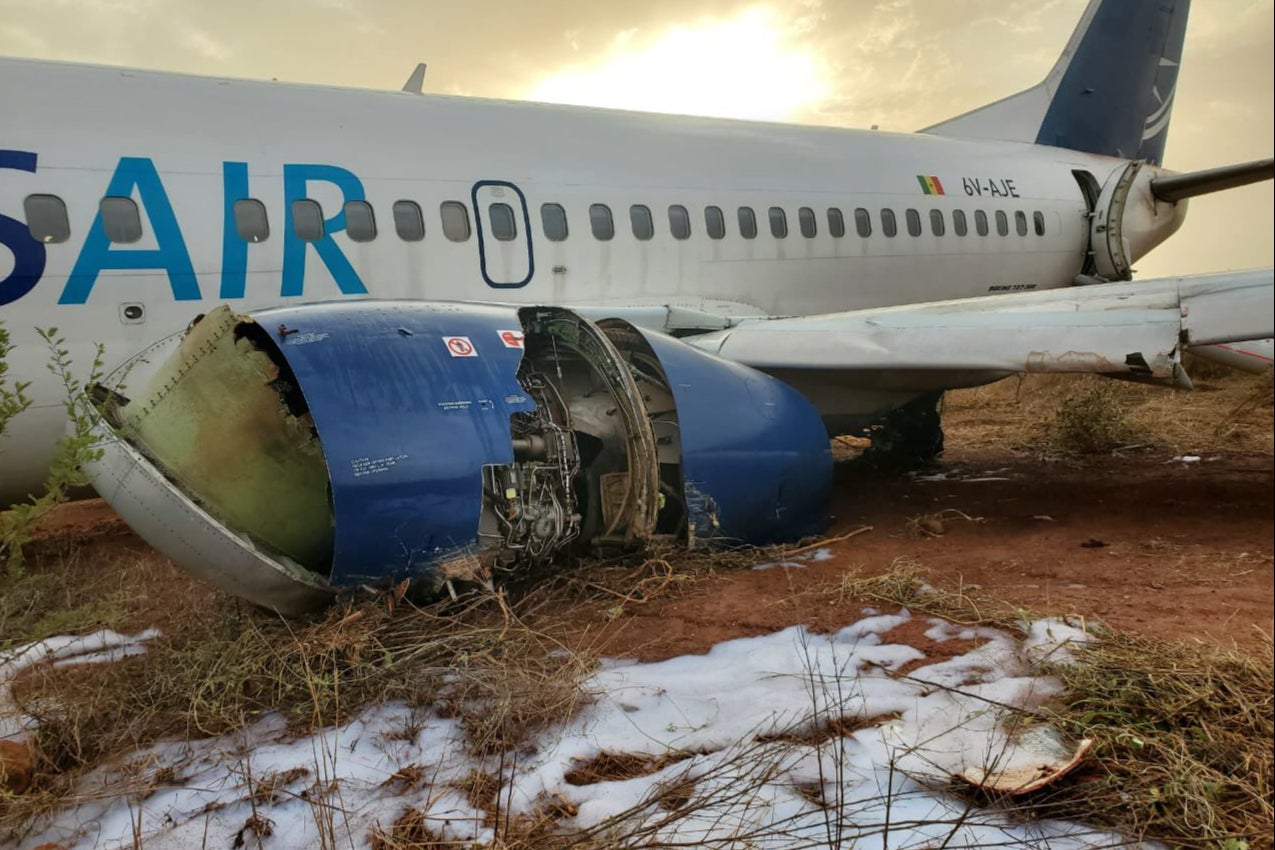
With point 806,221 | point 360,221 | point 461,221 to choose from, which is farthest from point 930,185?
point 360,221

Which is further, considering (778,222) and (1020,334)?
(778,222)

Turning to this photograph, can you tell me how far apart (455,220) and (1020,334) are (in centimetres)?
433

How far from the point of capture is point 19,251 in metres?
5.42

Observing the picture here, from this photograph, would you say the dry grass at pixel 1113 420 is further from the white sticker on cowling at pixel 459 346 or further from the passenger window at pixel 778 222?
the white sticker on cowling at pixel 459 346

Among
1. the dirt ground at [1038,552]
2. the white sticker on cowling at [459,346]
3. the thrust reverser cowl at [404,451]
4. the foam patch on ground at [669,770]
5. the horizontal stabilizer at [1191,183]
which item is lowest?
the dirt ground at [1038,552]

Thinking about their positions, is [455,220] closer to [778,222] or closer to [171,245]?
[171,245]

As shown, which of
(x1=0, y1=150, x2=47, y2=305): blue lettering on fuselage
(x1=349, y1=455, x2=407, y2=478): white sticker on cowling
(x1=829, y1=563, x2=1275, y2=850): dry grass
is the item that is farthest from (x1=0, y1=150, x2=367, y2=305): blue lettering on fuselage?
(x1=829, y1=563, x2=1275, y2=850): dry grass

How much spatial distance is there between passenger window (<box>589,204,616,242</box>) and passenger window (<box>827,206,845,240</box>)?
2.69 metres

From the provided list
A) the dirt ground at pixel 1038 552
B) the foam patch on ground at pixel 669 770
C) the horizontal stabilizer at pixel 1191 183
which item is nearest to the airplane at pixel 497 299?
the dirt ground at pixel 1038 552

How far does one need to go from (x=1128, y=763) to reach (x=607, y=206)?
6404mm

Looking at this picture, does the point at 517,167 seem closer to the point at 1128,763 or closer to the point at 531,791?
the point at 531,791

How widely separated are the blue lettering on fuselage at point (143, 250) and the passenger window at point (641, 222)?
370 cm

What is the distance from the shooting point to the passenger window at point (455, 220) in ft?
23.3

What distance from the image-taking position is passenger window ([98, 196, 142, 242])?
5.74 meters
